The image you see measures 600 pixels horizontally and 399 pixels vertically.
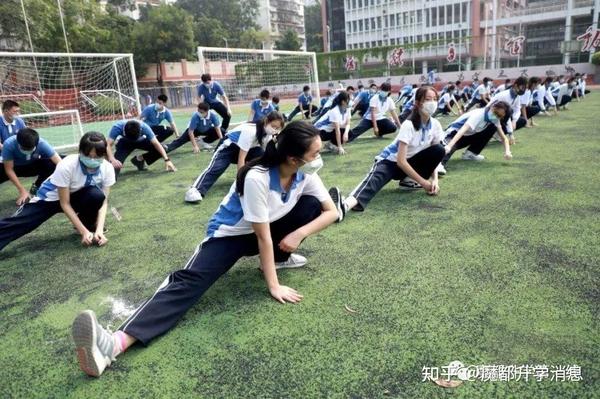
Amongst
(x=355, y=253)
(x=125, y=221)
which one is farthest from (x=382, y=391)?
(x=125, y=221)

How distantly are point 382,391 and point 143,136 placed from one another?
598cm

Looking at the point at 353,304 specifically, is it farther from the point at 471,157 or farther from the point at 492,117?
the point at 471,157

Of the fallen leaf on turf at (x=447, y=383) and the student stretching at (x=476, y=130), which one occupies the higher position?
the student stretching at (x=476, y=130)

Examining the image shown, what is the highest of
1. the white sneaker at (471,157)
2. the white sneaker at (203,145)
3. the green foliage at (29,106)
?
the green foliage at (29,106)

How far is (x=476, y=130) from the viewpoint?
19.4ft

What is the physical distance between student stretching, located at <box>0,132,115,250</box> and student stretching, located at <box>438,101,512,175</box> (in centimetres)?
385

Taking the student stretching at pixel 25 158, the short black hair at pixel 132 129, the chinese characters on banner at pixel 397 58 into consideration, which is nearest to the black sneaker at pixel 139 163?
the short black hair at pixel 132 129

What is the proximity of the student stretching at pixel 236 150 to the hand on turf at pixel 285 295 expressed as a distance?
2371 mm

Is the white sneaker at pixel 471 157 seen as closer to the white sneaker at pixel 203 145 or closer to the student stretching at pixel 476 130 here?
the student stretching at pixel 476 130

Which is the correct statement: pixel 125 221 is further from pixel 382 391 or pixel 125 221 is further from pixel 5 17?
pixel 5 17

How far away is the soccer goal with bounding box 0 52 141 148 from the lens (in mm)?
11938

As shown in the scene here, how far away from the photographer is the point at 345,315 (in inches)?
93.8

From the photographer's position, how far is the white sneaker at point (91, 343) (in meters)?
1.89

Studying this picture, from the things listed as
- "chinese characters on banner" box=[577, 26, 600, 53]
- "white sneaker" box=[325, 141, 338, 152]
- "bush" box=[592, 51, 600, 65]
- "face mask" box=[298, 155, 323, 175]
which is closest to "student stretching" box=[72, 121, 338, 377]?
"face mask" box=[298, 155, 323, 175]
